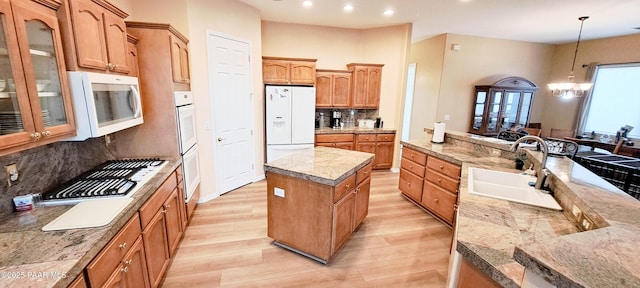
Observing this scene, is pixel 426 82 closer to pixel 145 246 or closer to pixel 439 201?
pixel 439 201

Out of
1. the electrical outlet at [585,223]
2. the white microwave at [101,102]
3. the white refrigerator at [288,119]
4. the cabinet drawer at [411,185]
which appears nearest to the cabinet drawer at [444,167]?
the cabinet drawer at [411,185]

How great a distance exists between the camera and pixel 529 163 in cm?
242

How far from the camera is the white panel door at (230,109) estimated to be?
344cm

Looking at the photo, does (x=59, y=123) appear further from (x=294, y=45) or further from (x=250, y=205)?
(x=294, y=45)

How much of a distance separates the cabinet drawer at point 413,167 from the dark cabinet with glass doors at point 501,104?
10.4ft

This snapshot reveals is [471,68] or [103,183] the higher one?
[471,68]

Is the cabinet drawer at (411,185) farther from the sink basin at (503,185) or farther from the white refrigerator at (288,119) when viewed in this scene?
the white refrigerator at (288,119)

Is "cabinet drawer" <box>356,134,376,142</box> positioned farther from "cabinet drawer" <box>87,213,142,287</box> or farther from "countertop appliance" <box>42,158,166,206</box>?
→ "cabinet drawer" <box>87,213,142,287</box>

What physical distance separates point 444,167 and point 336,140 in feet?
7.33

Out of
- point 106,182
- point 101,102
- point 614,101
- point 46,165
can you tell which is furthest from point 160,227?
point 614,101

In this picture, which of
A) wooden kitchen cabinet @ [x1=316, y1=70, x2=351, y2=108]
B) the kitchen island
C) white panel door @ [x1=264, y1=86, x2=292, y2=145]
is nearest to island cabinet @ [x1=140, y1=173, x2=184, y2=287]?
the kitchen island

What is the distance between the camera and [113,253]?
1313 mm

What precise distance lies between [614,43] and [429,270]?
668cm

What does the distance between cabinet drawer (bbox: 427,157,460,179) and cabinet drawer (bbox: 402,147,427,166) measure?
0.09 metres
